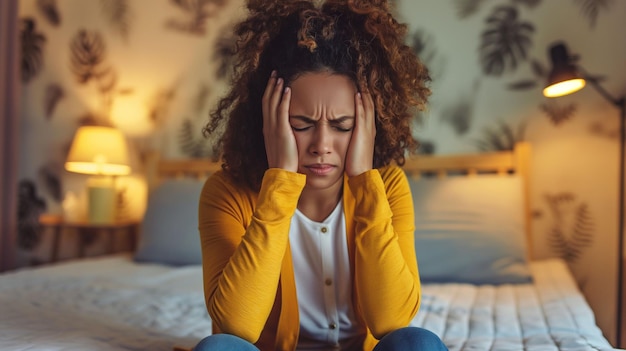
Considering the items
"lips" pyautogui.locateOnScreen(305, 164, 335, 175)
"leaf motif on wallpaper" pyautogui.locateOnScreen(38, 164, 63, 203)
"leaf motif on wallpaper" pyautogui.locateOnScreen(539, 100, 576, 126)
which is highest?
"leaf motif on wallpaper" pyautogui.locateOnScreen(539, 100, 576, 126)

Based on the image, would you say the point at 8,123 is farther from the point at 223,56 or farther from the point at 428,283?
the point at 428,283

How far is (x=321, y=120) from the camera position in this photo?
88 cm

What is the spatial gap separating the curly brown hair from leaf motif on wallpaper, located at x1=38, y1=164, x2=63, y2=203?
1985 mm

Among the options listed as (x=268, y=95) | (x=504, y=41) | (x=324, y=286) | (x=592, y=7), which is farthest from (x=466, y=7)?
(x=324, y=286)

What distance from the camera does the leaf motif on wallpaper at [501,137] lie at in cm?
202

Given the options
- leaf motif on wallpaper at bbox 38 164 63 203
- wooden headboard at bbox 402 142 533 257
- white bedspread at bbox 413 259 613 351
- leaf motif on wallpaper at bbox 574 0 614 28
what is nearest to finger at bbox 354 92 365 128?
white bedspread at bbox 413 259 613 351

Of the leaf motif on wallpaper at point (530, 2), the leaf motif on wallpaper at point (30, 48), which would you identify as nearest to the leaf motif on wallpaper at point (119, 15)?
the leaf motif on wallpaper at point (30, 48)

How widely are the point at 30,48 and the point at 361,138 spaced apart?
247cm

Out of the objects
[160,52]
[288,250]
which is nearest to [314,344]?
[288,250]

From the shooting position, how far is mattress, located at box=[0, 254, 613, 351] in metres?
1.02

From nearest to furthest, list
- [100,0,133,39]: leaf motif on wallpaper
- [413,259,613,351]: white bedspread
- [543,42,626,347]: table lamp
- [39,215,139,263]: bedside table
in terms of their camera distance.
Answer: [413,259,613,351]: white bedspread < [543,42,626,347]: table lamp < [39,215,139,263]: bedside table < [100,0,133,39]: leaf motif on wallpaper

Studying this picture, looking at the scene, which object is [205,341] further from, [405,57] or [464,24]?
[464,24]

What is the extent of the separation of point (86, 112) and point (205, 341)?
2242 mm

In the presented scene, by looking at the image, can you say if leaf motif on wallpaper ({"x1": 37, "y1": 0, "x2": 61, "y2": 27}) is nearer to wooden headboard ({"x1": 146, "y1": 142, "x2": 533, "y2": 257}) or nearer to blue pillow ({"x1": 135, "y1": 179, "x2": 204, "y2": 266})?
blue pillow ({"x1": 135, "y1": 179, "x2": 204, "y2": 266})
